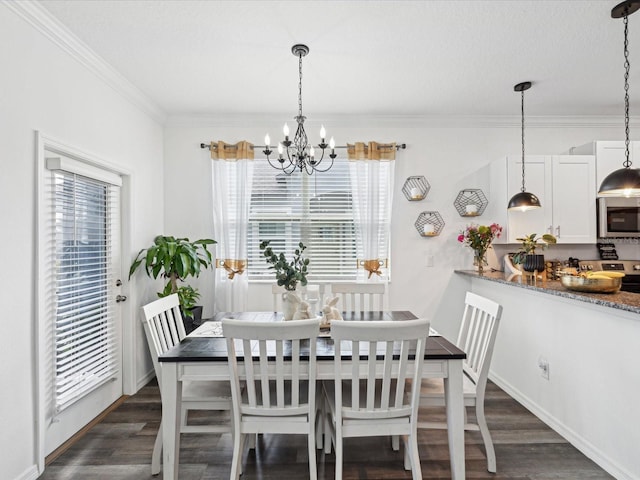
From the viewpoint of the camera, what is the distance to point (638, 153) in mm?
3678

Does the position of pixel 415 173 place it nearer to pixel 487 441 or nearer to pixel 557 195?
pixel 557 195

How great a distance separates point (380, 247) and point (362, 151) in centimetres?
104

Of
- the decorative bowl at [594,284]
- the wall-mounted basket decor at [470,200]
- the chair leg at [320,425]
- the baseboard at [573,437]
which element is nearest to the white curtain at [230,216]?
the chair leg at [320,425]

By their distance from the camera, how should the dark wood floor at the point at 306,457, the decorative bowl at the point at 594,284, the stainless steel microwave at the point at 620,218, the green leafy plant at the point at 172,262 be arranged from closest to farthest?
the dark wood floor at the point at 306,457 < the decorative bowl at the point at 594,284 < the green leafy plant at the point at 172,262 < the stainless steel microwave at the point at 620,218

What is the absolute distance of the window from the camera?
402 cm

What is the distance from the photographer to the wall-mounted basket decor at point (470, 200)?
402 centimetres

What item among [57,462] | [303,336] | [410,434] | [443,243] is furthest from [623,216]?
[57,462]

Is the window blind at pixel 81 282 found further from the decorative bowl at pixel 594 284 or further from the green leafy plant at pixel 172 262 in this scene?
the decorative bowl at pixel 594 284

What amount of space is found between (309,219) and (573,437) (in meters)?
2.85

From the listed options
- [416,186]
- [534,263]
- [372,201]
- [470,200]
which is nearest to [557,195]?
[470,200]

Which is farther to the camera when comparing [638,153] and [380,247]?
[380,247]

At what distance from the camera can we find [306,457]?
2.29 metres

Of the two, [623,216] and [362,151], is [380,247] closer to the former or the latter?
[362,151]

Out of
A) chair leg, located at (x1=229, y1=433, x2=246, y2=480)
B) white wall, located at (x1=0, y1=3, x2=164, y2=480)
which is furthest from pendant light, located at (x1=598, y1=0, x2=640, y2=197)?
white wall, located at (x1=0, y1=3, x2=164, y2=480)
